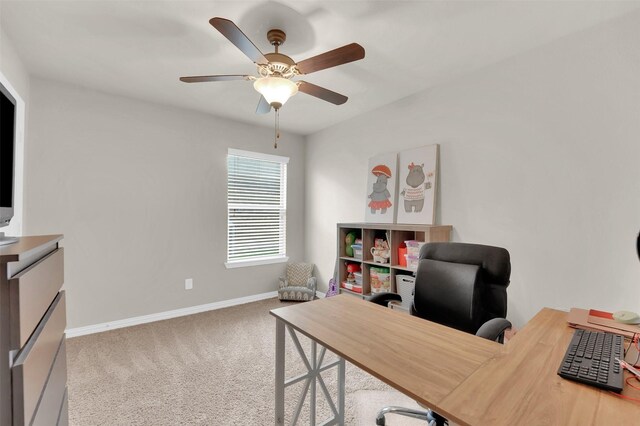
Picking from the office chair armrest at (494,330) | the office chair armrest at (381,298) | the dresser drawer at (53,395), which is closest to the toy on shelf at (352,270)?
the office chair armrest at (381,298)

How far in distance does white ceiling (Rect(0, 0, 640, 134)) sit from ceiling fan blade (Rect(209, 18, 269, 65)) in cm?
30

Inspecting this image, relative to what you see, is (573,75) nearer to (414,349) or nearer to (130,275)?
(414,349)

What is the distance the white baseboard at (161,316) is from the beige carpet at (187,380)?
0.29 feet

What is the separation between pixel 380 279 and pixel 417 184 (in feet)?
3.50

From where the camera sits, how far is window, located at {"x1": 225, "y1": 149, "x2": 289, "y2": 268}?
3.88m

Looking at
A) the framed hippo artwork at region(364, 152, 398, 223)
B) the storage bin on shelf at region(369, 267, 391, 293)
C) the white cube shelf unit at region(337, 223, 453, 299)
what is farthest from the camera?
the framed hippo artwork at region(364, 152, 398, 223)

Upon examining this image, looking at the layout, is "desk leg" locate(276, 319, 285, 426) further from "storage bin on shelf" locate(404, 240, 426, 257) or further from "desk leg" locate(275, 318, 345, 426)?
"storage bin on shelf" locate(404, 240, 426, 257)

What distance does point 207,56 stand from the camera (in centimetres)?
227

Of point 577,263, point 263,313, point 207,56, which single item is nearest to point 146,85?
point 207,56

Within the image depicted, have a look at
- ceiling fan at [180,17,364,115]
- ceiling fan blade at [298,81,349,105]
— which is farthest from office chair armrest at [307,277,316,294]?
ceiling fan at [180,17,364,115]

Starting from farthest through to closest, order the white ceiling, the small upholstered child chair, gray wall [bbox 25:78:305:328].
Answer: the small upholstered child chair → gray wall [bbox 25:78:305:328] → the white ceiling

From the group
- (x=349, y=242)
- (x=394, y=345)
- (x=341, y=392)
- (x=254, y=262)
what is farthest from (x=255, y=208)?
(x=394, y=345)

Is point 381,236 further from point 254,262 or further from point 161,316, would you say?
point 161,316

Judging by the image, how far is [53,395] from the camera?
3.41ft
